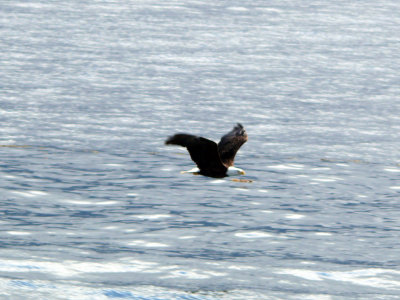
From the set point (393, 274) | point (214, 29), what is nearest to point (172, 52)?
point (214, 29)

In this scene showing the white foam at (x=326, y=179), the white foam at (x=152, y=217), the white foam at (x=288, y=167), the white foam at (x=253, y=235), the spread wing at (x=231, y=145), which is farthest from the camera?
the white foam at (x=288, y=167)

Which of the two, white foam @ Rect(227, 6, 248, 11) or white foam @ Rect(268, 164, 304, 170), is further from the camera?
white foam @ Rect(227, 6, 248, 11)

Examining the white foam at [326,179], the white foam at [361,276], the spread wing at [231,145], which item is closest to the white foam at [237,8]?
the white foam at [326,179]

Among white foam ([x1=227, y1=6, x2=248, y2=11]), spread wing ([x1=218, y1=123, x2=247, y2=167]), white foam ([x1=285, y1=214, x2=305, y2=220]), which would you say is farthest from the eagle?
white foam ([x1=227, y1=6, x2=248, y2=11])

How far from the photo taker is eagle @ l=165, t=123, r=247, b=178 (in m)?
11.2

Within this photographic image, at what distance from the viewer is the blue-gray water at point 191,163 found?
9992 mm

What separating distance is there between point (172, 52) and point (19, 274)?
47.9 feet

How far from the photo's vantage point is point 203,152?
1159 cm

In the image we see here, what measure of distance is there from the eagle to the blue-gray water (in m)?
0.58

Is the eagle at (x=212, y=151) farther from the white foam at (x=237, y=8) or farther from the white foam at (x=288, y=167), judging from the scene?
the white foam at (x=237, y=8)

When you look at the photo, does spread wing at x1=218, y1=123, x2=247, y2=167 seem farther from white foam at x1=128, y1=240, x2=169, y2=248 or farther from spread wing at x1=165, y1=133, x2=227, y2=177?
white foam at x1=128, y1=240, x2=169, y2=248

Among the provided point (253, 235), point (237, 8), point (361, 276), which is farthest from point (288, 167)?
point (237, 8)

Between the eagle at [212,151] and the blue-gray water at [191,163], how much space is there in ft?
1.89

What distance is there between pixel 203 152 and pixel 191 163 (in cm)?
327
